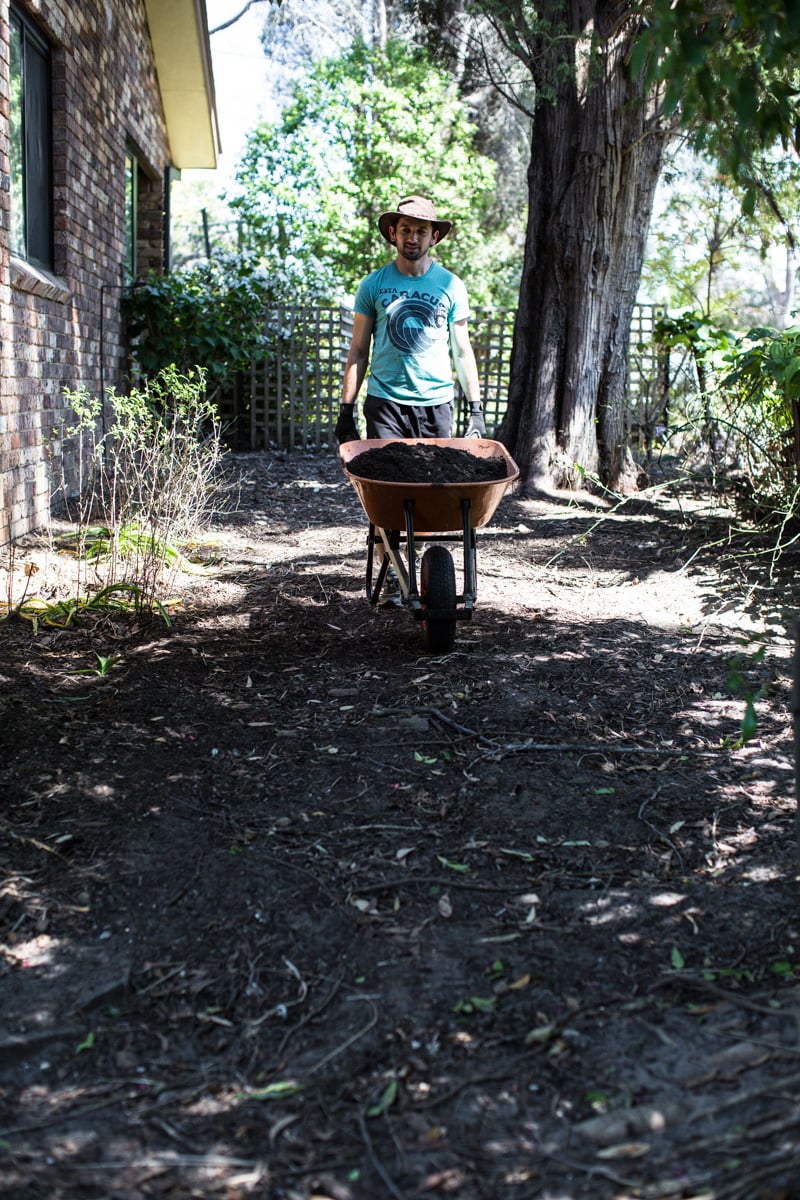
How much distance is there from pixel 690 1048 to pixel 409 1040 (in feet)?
1.84

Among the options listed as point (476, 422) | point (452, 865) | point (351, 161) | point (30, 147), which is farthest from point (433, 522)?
point (351, 161)

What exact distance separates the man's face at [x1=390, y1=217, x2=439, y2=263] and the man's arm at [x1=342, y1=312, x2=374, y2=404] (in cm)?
35

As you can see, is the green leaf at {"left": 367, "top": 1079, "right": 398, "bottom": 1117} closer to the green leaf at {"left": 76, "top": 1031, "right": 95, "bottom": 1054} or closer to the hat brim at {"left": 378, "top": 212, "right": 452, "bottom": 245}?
the green leaf at {"left": 76, "top": 1031, "right": 95, "bottom": 1054}

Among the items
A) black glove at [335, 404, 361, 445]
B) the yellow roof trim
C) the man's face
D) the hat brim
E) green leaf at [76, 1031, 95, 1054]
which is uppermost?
the yellow roof trim

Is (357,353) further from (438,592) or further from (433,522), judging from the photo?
(438,592)

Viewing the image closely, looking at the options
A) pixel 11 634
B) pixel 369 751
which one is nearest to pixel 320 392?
pixel 11 634

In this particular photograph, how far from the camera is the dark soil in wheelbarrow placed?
192 centimetres

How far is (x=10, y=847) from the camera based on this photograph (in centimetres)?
298

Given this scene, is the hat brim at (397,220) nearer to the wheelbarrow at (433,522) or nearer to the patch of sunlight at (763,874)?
the wheelbarrow at (433,522)

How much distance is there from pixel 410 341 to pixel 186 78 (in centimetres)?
917

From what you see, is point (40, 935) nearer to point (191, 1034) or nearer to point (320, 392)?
point (191, 1034)

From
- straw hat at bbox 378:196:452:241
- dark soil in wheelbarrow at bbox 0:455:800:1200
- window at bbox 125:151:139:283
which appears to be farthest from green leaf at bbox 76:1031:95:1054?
window at bbox 125:151:139:283

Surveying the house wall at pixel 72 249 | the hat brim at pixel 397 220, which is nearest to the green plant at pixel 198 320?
the house wall at pixel 72 249

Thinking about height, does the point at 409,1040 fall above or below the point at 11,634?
below
